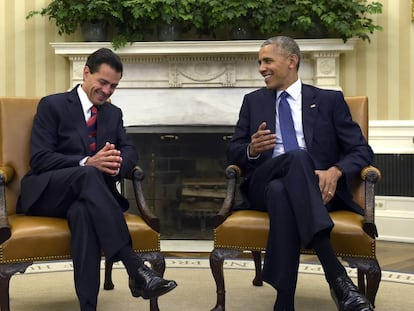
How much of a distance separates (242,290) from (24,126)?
143 centimetres

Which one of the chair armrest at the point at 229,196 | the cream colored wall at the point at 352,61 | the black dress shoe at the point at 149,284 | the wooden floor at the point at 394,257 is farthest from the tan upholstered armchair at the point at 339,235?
the cream colored wall at the point at 352,61

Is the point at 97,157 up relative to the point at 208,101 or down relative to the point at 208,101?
down

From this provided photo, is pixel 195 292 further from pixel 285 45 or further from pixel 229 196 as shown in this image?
pixel 285 45

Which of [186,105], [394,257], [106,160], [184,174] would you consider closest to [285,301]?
[106,160]

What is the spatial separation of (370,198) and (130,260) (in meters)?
1.10

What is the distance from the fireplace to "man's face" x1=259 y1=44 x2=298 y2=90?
187cm

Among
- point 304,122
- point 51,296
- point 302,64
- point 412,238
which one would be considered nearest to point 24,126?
point 51,296

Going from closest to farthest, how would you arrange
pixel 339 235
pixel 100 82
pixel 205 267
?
pixel 339 235, pixel 100 82, pixel 205 267

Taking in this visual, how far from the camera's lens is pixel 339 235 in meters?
2.68

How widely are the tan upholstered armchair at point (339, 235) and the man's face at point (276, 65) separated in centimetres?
59

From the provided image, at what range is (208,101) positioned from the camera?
518cm

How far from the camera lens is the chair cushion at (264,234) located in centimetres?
268

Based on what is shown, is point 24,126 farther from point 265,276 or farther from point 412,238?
point 412,238

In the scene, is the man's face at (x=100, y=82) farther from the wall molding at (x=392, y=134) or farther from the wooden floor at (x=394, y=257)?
the wall molding at (x=392, y=134)
